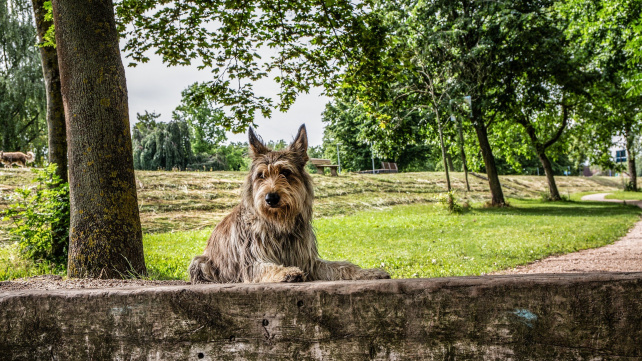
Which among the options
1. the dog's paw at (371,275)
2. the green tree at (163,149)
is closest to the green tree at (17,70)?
the green tree at (163,149)

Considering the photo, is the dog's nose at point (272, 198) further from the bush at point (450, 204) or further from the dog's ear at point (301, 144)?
the bush at point (450, 204)

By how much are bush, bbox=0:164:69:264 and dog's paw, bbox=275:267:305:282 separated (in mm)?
5923

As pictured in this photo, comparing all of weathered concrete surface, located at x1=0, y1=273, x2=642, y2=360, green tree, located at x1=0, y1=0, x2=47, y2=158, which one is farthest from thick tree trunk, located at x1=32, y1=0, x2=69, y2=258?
green tree, located at x1=0, y1=0, x2=47, y2=158

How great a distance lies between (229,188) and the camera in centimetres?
Result: 2272

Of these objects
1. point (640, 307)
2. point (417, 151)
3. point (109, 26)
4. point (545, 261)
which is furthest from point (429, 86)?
point (417, 151)

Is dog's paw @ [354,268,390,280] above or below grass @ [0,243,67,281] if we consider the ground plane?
above

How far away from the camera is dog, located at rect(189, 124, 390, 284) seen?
417 cm

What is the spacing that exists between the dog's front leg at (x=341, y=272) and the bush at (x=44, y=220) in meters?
5.77

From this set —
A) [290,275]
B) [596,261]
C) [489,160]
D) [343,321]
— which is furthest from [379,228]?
[343,321]

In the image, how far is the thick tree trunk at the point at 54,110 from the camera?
8.27 meters

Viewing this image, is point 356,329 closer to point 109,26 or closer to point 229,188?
point 109,26

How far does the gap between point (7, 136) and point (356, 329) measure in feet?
129

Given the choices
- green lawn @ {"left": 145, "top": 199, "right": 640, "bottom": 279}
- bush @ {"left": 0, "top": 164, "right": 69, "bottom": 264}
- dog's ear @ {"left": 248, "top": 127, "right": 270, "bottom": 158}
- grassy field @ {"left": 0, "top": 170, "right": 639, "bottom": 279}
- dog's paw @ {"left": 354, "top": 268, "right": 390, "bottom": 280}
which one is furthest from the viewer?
grassy field @ {"left": 0, "top": 170, "right": 639, "bottom": 279}

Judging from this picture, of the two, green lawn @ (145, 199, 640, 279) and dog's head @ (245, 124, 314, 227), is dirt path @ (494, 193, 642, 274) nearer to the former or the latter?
green lawn @ (145, 199, 640, 279)
